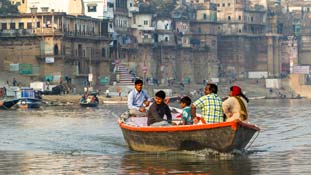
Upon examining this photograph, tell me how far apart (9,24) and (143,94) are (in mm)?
67545

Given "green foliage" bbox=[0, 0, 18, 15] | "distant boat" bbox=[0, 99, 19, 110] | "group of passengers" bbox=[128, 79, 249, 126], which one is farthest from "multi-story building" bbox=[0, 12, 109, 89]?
"group of passengers" bbox=[128, 79, 249, 126]

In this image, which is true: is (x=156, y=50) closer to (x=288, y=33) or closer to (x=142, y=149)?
(x=288, y=33)

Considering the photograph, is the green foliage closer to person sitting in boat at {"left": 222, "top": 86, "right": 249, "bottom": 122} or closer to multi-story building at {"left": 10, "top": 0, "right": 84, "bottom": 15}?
multi-story building at {"left": 10, "top": 0, "right": 84, "bottom": 15}

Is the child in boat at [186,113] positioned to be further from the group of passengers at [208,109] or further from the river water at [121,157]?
the river water at [121,157]

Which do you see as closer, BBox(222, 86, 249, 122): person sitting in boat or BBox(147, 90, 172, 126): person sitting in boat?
BBox(222, 86, 249, 122): person sitting in boat

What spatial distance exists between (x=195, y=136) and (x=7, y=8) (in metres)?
78.1

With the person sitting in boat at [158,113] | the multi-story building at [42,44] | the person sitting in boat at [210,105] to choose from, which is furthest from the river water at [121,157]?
the multi-story building at [42,44]

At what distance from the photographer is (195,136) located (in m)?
26.6

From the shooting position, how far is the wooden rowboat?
2612 cm

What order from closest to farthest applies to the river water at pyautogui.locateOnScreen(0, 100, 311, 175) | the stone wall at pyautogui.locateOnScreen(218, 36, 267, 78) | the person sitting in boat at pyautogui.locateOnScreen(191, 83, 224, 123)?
the river water at pyautogui.locateOnScreen(0, 100, 311, 175) → the person sitting in boat at pyautogui.locateOnScreen(191, 83, 224, 123) → the stone wall at pyautogui.locateOnScreen(218, 36, 267, 78)

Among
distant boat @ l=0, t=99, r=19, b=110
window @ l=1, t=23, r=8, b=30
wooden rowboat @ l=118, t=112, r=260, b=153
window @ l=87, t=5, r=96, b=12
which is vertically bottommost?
distant boat @ l=0, t=99, r=19, b=110

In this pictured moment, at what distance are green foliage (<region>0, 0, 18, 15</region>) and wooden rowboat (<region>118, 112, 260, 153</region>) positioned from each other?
73.1 meters

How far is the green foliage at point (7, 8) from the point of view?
10131 cm

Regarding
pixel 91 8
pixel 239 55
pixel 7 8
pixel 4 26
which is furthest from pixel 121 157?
pixel 239 55
